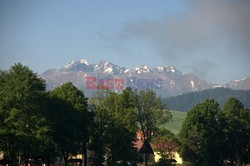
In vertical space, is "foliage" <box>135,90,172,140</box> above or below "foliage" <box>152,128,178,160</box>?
above

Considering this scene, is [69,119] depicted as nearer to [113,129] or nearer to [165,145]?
[113,129]

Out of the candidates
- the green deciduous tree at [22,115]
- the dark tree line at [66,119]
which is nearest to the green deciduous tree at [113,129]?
the dark tree line at [66,119]

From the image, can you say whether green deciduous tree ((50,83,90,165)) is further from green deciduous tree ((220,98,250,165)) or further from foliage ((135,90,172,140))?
green deciduous tree ((220,98,250,165))

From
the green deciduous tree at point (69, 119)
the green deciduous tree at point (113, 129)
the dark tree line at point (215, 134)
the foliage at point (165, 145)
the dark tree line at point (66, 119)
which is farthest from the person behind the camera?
the foliage at point (165, 145)

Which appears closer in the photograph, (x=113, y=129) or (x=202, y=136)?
(x=113, y=129)

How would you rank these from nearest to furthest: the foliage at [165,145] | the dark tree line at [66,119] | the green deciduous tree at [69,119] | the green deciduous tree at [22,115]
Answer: the green deciduous tree at [22,115]
the dark tree line at [66,119]
the green deciduous tree at [69,119]
the foliage at [165,145]

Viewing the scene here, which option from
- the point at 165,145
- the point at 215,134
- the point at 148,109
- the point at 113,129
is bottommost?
the point at 165,145

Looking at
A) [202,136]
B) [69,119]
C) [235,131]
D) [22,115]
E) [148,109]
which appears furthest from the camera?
[235,131]

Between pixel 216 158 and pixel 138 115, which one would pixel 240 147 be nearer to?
pixel 216 158

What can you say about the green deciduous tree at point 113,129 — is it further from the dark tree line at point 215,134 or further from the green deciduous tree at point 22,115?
the green deciduous tree at point 22,115

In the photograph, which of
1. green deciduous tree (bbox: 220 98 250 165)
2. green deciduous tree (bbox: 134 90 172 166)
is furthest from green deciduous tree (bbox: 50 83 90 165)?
green deciduous tree (bbox: 220 98 250 165)

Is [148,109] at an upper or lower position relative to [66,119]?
upper

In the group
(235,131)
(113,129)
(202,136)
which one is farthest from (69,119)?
A: (235,131)

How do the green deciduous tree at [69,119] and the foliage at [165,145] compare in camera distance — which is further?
the foliage at [165,145]
